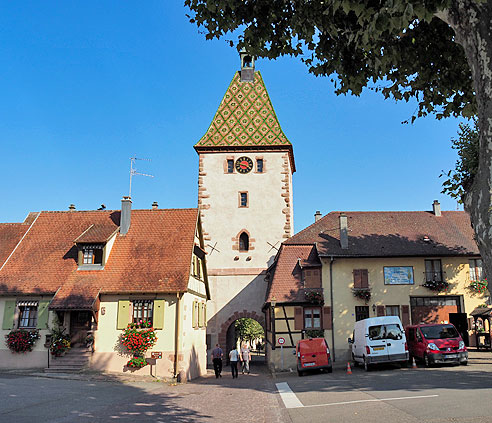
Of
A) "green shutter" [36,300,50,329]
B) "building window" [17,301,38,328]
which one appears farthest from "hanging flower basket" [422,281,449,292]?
"building window" [17,301,38,328]

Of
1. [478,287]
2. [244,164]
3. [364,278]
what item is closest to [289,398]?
[364,278]

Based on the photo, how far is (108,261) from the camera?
21984 millimetres

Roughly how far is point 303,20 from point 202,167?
28335mm

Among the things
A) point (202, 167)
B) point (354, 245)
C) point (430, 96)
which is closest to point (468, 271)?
point (354, 245)

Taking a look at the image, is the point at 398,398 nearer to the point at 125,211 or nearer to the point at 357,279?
the point at 357,279

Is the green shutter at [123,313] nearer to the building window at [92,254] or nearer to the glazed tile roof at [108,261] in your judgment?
the glazed tile roof at [108,261]

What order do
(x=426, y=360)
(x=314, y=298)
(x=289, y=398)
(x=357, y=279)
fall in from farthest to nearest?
(x=357, y=279) → (x=314, y=298) → (x=426, y=360) → (x=289, y=398)

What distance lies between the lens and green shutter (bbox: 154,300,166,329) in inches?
787

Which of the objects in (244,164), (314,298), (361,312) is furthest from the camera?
(244,164)

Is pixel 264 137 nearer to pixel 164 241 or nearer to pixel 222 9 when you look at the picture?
pixel 164 241

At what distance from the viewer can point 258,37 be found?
25.4 ft

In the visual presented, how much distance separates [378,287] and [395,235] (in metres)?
4.08

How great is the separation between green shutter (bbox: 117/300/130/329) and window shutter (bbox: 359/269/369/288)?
42.4 ft

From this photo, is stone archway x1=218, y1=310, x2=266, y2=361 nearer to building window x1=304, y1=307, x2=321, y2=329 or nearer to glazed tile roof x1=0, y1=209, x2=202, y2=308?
building window x1=304, y1=307, x2=321, y2=329
